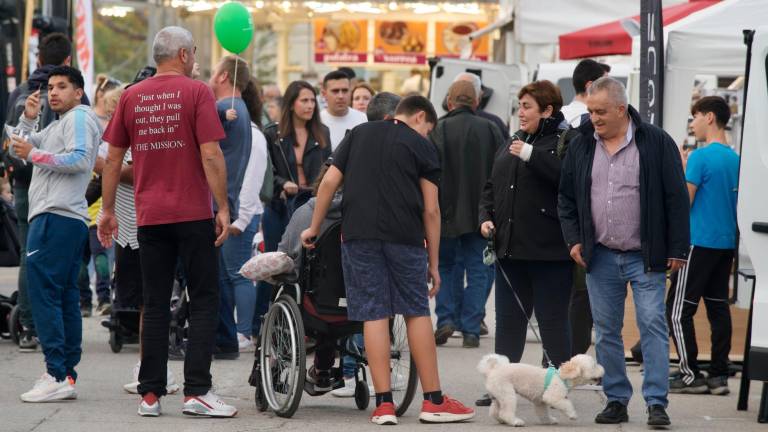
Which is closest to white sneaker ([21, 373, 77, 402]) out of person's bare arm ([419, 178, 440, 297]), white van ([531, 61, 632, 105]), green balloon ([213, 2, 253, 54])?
person's bare arm ([419, 178, 440, 297])

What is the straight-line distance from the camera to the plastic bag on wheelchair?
7.85 metres

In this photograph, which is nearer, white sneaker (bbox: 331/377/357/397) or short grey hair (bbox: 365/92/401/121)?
short grey hair (bbox: 365/92/401/121)

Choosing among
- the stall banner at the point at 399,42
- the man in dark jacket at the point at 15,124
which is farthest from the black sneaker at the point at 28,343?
the stall banner at the point at 399,42

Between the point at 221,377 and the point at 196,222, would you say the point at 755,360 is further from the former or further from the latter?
the point at 221,377

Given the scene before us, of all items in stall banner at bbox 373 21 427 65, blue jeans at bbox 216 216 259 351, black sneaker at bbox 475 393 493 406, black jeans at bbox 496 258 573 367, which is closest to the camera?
black jeans at bbox 496 258 573 367

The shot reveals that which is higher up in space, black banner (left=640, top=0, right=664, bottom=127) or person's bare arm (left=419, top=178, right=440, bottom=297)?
black banner (left=640, top=0, right=664, bottom=127)

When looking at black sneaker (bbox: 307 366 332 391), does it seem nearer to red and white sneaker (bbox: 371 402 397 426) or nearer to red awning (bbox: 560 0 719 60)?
red and white sneaker (bbox: 371 402 397 426)

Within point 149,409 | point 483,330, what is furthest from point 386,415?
point 483,330

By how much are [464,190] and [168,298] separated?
412 centimetres

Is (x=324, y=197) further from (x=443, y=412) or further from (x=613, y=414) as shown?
(x=613, y=414)

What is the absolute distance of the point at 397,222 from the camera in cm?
763

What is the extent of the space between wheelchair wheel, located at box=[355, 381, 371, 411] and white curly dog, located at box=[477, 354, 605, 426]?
0.83 metres

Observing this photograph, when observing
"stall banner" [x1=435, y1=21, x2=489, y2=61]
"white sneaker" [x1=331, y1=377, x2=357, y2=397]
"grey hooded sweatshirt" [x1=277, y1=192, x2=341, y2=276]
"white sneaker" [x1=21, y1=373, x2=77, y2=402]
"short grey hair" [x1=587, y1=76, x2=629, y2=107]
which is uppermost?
"stall banner" [x1=435, y1=21, x2=489, y2=61]

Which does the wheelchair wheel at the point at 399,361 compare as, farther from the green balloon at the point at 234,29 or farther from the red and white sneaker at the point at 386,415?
the green balloon at the point at 234,29
